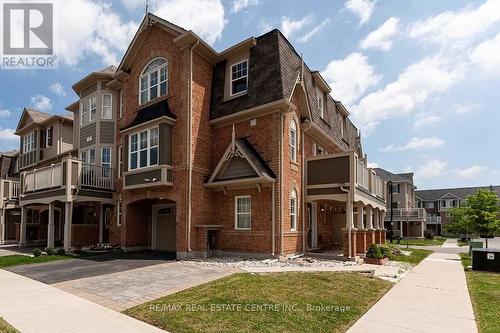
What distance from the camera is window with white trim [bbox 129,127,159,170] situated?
52.3 feet

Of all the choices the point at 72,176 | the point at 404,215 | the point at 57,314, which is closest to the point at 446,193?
the point at 404,215

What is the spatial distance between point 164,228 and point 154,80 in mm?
8248

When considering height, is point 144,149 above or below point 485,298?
above

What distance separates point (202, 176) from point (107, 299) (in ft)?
27.7

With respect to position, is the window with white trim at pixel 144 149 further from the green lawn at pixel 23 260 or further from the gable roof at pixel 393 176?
the gable roof at pixel 393 176

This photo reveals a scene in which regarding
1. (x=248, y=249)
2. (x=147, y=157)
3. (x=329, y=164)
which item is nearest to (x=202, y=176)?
(x=147, y=157)

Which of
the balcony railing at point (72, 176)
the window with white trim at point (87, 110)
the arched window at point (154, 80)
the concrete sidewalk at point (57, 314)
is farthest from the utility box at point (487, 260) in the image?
the window with white trim at point (87, 110)

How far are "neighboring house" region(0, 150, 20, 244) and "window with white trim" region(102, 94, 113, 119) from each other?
12034 millimetres

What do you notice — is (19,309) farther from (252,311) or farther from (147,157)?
(147,157)

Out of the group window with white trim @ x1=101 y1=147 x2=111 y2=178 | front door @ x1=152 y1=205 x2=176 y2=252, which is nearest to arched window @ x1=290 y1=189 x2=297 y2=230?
front door @ x1=152 y1=205 x2=176 y2=252

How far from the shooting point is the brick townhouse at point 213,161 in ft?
48.0

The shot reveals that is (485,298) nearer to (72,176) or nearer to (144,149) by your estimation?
(144,149)

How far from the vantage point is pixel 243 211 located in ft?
49.9

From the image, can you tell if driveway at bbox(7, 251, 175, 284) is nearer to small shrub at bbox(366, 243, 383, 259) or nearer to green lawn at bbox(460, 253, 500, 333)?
small shrub at bbox(366, 243, 383, 259)
